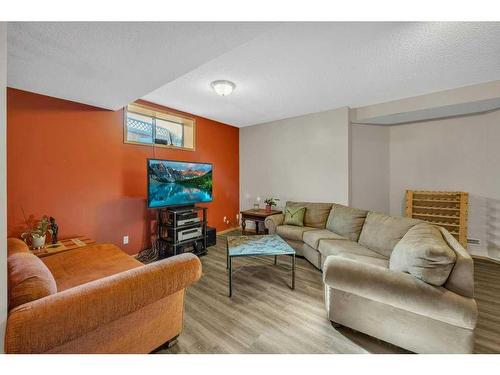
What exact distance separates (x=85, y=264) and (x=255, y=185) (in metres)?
3.48

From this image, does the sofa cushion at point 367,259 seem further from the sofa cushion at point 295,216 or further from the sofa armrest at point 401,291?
the sofa cushion at point 295,216

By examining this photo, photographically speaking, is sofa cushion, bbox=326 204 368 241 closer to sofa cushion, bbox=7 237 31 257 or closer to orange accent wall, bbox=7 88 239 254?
orange accent wall, bbox=7 88 239 254

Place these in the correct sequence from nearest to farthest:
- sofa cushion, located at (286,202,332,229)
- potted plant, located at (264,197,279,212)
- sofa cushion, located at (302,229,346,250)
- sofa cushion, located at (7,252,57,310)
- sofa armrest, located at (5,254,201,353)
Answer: sofa armrest, located at (5,254,201,353)
sofa cushion, located at (7,252,57,310)
sofa cushion, located at (302,229,346,250)
sofa cushion, located at (286,202,332,229)
potted plant, located at (264,197,279,212)

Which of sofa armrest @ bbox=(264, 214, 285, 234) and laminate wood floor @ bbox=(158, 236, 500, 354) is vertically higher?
sofa armrest @ bbox=(264, 214, 285, 234)

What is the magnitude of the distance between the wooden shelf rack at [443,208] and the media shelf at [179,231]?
3.65 m

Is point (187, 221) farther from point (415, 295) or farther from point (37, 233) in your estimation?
point (415, 295)

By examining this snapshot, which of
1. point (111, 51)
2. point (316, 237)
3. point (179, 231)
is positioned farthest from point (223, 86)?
point (316, 237)

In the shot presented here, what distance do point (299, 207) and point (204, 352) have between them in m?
2.62

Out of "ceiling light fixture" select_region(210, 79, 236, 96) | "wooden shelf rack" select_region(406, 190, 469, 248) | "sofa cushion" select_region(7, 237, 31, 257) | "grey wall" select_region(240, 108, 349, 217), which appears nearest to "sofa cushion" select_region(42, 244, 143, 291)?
"sofa cushion" select_region(7, 237, 31, 257)

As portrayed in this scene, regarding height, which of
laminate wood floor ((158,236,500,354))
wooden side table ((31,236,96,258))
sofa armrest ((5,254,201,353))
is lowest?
laminate wood floor ((158,236,500,354))

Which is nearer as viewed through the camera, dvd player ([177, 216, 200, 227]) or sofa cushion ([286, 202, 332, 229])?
dvd player ([177, 216, 200, 227])

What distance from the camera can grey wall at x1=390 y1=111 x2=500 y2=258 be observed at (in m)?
3.14

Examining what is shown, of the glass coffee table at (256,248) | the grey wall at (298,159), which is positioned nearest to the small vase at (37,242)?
the glass coffee table at (256,248)
